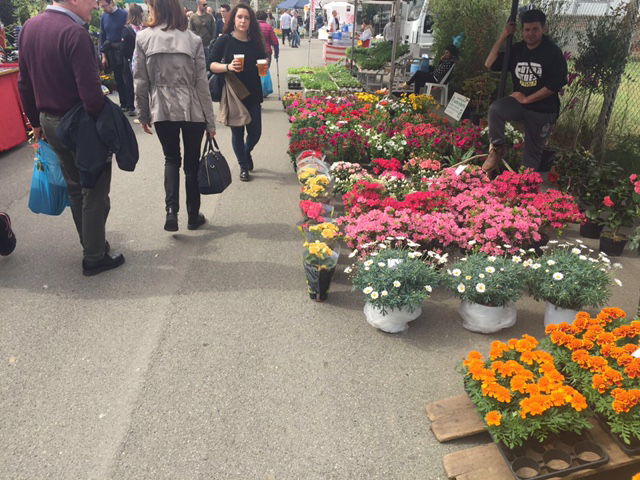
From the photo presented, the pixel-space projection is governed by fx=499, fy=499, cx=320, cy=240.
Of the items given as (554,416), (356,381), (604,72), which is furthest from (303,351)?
(604,72)

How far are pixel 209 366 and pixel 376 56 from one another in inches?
417

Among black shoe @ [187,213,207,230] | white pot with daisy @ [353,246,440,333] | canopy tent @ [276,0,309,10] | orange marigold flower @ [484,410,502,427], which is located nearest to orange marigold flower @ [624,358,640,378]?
orange marigold flower @ [484,410,502,427]

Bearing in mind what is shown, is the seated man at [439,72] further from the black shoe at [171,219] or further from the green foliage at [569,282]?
the green foliage at [569,282]

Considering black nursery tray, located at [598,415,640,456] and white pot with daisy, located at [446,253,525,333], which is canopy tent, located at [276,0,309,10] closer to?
white pot with daisy, located at [446,253,525,333]

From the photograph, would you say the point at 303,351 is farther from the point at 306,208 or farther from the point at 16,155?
the point at 16,155

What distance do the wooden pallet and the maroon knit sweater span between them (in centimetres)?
305

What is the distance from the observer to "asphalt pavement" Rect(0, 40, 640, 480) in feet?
8.02

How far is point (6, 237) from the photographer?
428cm

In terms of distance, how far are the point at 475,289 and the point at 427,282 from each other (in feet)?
1.02

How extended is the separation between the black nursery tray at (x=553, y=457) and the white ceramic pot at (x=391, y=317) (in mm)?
1153

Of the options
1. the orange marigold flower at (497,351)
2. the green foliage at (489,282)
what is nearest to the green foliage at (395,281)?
the green foliage at (489,282)

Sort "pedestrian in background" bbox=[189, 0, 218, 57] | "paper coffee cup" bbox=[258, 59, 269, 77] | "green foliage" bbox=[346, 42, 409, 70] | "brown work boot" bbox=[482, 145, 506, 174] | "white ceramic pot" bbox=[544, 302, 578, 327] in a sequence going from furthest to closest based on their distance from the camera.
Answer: "green foliage" bbox=[346, 42, 409, 70], "pedestrian in background" bbox=[189, 0, 218, 57], "brown work boot" bbox=[482, 145, 506, 174], "paper coffee cup" bbox=[258, 59, 269, 77], "white ceramic pot" bbox=[544, 302, 578, 327]

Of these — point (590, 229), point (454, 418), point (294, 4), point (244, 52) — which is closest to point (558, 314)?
point (454, 418)

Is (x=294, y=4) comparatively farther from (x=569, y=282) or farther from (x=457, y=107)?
(x=569, y=282)
